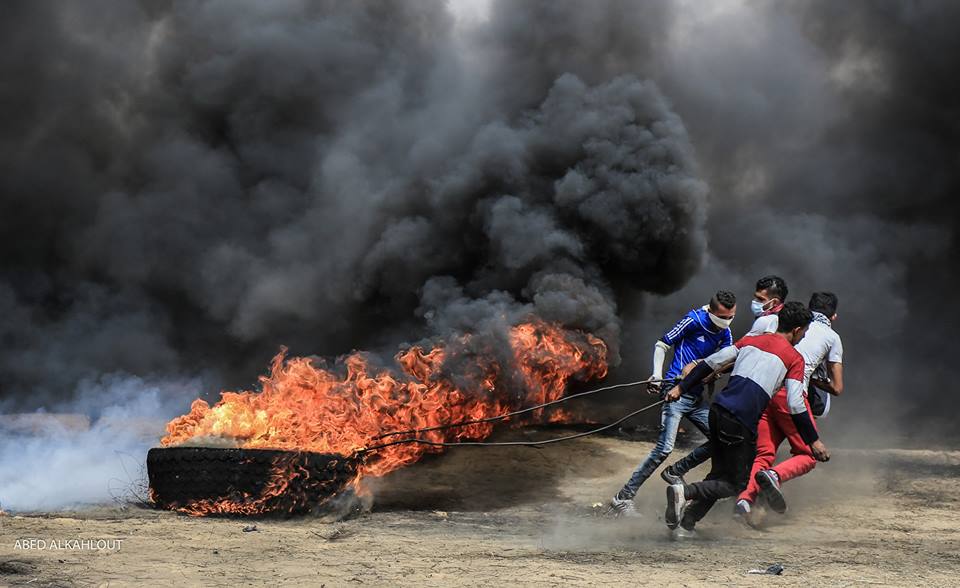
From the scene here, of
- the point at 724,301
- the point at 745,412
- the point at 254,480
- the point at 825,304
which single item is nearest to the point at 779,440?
the point at 745,412

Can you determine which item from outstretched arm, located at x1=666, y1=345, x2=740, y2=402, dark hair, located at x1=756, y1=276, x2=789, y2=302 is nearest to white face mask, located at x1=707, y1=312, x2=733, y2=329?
outstretched arm, located at x1=666, y1=345, x2=740, y2=402

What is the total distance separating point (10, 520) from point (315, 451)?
8.15ft

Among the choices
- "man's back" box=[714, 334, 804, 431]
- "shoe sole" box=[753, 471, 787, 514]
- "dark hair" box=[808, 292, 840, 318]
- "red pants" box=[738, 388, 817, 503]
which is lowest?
"shoe sole" box=[753, 471, 787, 514]

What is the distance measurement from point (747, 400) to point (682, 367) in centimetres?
129

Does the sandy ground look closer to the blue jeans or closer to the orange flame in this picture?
the blue jeans

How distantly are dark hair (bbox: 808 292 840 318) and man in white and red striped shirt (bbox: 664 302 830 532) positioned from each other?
1.62 metres

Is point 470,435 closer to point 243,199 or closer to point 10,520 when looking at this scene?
point 10,520

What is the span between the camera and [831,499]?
300 inches

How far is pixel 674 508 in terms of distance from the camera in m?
5.64

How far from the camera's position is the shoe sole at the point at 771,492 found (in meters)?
5.80

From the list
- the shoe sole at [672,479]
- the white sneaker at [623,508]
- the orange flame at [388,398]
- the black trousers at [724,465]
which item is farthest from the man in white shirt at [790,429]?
the orange flame at [388,398]

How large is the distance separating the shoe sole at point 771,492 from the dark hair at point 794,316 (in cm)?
121

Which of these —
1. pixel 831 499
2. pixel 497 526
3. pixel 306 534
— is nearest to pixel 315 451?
pixel 306 534

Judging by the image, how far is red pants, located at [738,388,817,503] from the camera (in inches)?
246
